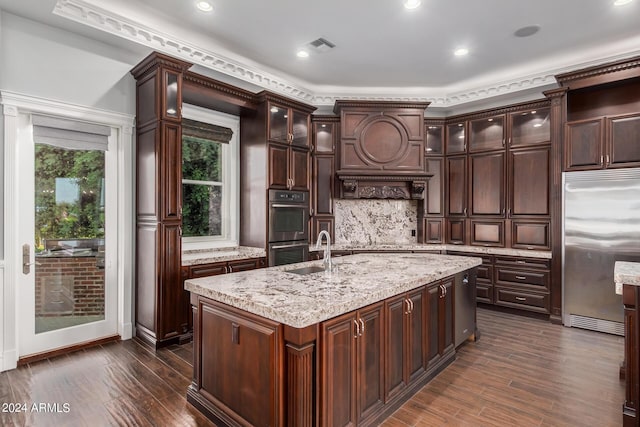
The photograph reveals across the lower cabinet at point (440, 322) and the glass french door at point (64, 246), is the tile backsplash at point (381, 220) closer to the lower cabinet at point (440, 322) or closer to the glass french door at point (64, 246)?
the lower cabinet at point (440, 322)

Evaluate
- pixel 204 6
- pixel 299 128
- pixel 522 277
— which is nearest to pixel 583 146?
pixel 522 277

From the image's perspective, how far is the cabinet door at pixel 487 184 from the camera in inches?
198

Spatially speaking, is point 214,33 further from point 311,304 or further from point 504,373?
point 504,373

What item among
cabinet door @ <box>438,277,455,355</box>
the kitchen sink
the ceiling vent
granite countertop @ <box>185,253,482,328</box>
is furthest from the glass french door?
cabinet door @ <box>438,277,455,355</box>

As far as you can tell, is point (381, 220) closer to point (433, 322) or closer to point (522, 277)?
point (522, 277)

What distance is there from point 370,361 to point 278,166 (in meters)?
3.08

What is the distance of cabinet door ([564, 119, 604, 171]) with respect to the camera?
4.05 m

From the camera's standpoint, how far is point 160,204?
3.39m

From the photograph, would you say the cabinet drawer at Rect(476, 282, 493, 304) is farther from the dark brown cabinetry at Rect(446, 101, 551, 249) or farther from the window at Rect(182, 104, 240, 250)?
the window at Rect(182, 104, 240, 250)

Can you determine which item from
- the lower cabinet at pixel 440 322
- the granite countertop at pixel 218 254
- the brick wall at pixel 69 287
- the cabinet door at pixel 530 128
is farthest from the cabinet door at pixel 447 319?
the brick wall at pixel 69 287

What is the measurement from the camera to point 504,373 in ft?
9.51

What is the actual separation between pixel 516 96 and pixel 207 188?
15.2 ft

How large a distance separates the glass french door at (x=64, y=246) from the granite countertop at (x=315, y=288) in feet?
6.19

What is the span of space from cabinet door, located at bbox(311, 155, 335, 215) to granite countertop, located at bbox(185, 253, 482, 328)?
244 centimetres
